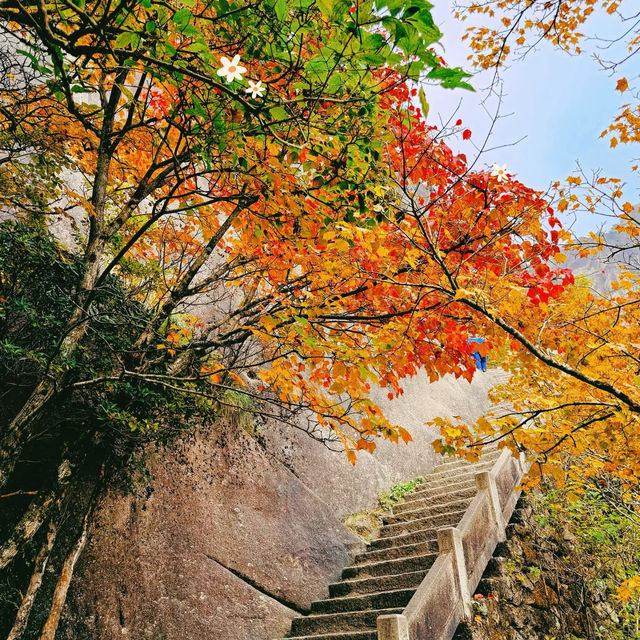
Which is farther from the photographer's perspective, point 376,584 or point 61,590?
point 376,584

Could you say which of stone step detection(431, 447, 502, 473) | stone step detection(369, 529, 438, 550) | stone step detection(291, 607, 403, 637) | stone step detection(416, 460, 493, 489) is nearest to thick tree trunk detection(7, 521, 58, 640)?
stone step detection(291, 607, 403, 637)

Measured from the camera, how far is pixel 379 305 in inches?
238

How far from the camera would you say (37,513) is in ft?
13.2

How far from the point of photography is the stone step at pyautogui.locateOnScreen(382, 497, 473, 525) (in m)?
7.62

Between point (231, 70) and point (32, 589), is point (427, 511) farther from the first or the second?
point (231, 70)

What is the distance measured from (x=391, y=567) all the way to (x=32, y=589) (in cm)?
488

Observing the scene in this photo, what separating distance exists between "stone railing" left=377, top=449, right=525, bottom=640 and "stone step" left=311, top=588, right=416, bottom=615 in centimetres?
39

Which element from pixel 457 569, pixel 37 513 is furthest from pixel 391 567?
pixel 37 513

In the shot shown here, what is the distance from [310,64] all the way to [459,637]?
6.91 m

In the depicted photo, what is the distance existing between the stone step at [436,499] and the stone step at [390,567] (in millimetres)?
1926

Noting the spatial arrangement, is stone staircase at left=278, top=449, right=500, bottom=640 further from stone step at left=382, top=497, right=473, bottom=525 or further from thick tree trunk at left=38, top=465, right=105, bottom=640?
thick tree trunk at left=38, top=465, right=105, bottom=640

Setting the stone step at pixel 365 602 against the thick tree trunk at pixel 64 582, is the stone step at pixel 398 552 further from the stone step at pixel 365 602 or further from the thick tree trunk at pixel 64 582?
the thick tree trunk at pixel 64 582

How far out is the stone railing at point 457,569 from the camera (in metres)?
4.90

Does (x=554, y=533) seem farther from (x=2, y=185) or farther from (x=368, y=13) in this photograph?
(x=2, y=185)
